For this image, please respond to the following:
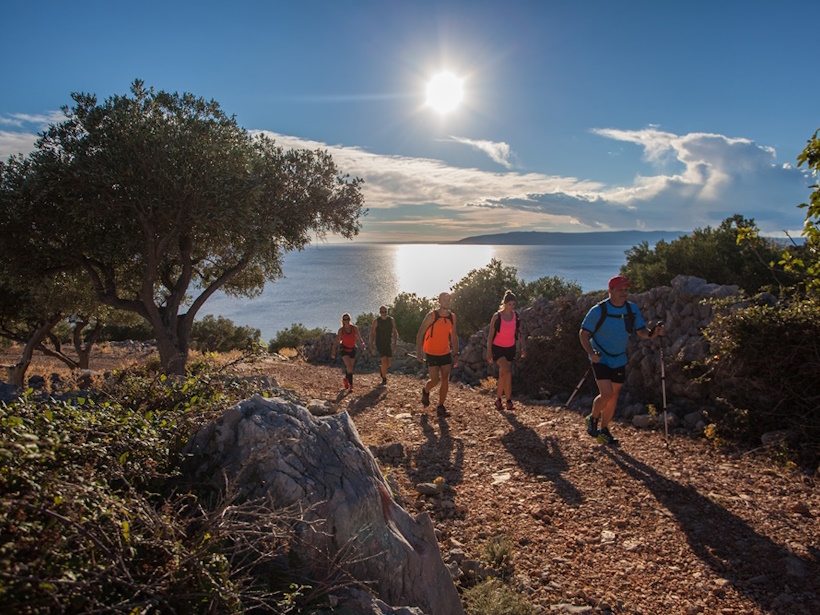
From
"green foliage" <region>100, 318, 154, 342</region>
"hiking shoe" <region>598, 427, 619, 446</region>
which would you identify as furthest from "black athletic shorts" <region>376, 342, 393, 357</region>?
"green foliage" <region>100, 318, 154, 342</region>

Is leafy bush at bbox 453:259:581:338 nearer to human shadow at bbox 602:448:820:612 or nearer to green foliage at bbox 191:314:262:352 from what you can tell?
human shadow at bbox 602:448:820:612

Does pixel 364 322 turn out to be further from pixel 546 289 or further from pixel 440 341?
pixel 440 341

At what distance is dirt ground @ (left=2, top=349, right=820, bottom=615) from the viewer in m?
4.03

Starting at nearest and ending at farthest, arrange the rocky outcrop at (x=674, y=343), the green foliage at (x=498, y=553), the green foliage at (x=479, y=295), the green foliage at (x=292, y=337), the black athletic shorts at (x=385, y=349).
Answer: the green foliage at (x=498, y=553) < the rocky outcrop at (x=674, y=343) < the black athletic shorts at (x=385, y=349) < the green foliage at (x=479, y=295) < the green foliage at (x=292, y=337)

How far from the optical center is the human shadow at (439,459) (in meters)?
6.30

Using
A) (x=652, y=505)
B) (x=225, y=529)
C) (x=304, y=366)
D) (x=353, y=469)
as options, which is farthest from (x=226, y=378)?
(x=304, y=366)

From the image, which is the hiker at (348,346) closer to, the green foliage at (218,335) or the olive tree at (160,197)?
the olive tree at (160,197)

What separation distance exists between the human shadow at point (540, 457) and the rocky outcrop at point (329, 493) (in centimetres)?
268

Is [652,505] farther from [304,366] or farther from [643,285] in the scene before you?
[304,366]

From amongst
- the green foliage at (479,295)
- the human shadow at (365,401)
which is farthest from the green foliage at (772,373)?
the green foliage at (479,295)

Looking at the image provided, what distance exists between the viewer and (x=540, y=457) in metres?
6.96

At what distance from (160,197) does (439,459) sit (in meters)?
8.90

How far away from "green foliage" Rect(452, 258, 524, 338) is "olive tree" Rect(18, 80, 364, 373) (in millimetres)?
8641

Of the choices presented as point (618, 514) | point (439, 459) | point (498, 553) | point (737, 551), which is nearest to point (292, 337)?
point (439, 459)
